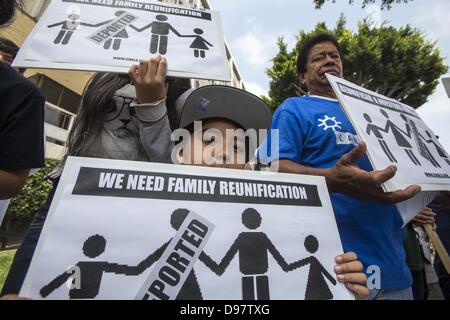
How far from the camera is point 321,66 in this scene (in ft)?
6.25

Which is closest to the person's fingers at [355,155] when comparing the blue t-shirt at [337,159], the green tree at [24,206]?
the blue t-shirt at [337,159]

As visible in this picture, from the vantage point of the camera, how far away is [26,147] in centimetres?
105

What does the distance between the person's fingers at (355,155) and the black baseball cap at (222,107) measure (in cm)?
49

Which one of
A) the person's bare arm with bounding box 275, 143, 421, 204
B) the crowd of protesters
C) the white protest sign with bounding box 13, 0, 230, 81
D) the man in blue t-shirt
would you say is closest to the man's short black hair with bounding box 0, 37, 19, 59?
the crowd of protesters

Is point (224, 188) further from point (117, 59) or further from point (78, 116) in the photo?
point (78, 116)

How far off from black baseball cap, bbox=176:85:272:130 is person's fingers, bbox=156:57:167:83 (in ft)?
0.64

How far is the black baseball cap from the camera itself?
1352mm

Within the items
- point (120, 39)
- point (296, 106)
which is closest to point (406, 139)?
point (296, 106)

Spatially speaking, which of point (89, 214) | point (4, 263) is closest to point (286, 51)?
point (4, 263)

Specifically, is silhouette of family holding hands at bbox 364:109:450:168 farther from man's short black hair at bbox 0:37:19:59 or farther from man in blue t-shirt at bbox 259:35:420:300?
man's short black hair at bbox 0:37:19:59

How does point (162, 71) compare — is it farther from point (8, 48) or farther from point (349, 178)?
point (8, 48)

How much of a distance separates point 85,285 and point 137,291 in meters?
0.14

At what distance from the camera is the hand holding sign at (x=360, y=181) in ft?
3.41

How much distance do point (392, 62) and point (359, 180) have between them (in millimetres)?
12079
